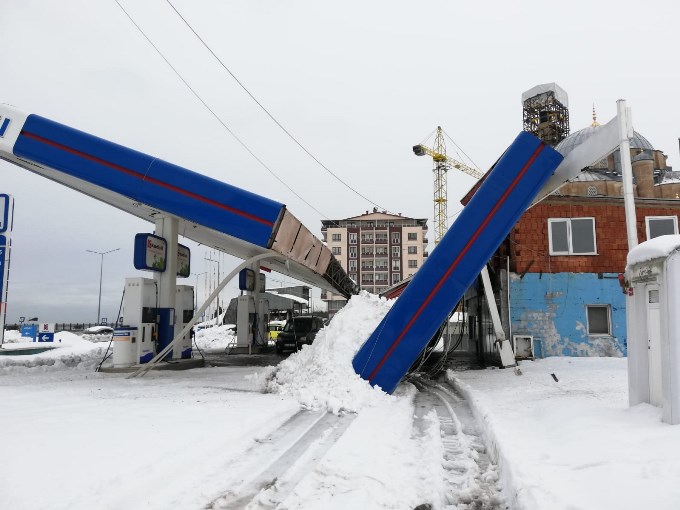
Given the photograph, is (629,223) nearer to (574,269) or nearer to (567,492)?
(567,492)

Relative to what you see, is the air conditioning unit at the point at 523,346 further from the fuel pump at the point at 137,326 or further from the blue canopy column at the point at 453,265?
the fuel pump at the point at 137,326

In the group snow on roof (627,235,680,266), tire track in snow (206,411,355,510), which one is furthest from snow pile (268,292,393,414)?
snow on roof (627,235,680,266)

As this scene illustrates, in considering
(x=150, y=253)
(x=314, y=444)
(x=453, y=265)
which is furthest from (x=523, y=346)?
(x=150, y=253)

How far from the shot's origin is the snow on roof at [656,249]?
598 centimetres

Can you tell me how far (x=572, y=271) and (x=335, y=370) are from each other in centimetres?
1082

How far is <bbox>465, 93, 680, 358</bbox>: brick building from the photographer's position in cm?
1711

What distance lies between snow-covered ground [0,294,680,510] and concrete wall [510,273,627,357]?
5858mm

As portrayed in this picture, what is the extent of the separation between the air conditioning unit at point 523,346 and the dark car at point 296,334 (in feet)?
32.5

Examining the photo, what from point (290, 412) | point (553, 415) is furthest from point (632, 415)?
point (290, 412)

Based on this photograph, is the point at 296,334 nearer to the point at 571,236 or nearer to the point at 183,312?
the point at 183,312

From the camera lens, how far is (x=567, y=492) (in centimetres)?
423

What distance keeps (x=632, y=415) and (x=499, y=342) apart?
9.60 meters

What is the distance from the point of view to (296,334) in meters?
24.0

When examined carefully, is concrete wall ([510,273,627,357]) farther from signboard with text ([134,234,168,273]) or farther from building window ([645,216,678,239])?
signboard with text ([134,234,168,273])
